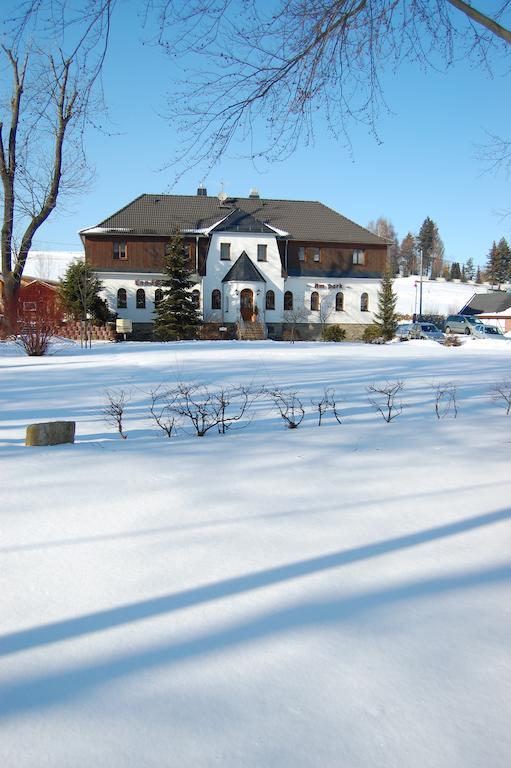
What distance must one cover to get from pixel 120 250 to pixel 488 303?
48.8m

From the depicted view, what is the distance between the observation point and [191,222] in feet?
137

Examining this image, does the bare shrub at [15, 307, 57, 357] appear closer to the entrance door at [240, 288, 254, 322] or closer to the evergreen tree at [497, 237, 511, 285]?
the entrance door at [240, 288, 254, 322]

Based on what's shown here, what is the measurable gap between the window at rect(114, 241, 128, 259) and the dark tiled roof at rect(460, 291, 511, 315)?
46.7 m

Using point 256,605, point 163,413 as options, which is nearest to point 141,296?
point 163,413

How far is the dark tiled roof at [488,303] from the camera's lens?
68887 mm

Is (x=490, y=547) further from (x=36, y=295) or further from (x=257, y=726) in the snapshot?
(x=36, y=295)

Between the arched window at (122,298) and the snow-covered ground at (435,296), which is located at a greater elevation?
the snow-covered ground at (435,296)

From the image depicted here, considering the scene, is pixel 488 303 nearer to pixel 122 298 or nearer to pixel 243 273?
pixel 243 273

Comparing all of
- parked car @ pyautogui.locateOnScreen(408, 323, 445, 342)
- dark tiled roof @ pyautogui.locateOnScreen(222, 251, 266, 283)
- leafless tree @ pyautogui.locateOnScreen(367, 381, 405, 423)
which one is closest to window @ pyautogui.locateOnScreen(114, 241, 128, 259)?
dark tiled roof @ pyautogui.locateOnScreen(222, 251, 266, 283)

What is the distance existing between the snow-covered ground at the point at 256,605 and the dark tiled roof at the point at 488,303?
6952 centimetres

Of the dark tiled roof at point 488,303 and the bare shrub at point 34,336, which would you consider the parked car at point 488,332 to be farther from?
the bare shrub at point 34,336

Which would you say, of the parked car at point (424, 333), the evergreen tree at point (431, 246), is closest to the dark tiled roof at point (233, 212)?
the parked car at point (424, 333)

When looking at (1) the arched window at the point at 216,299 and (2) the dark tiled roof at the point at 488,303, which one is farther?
(2) the dark tiled roof at the point at 488,303

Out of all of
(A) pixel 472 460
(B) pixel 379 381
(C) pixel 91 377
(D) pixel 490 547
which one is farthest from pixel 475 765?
(C) pixel 91 377
